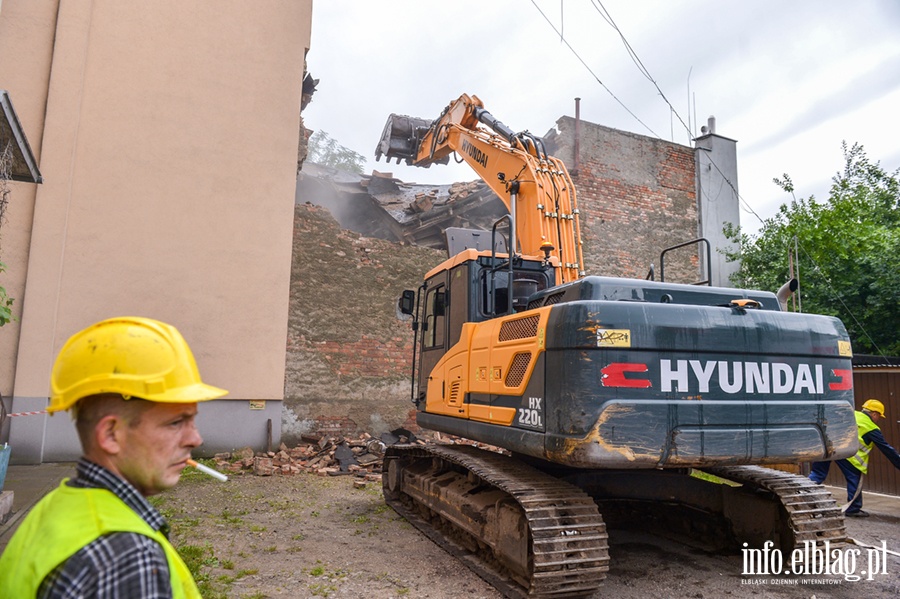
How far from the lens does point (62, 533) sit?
1.07m

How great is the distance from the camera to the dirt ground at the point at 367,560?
14.5 feet

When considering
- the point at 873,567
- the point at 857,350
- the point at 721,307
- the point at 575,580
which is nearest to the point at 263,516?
the point at 575,580

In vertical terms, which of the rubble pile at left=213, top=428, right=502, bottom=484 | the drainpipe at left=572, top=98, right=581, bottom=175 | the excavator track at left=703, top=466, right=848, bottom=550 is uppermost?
the drainpipe at left=572, top=98, right=581, bottom=175

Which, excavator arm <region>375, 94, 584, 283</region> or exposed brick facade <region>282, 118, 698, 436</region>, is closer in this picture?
excavator arm <region>375, 94, 584, 283</region>

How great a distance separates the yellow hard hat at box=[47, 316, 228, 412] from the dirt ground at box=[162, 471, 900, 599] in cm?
352

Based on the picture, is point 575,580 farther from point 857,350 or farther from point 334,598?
point 857,350

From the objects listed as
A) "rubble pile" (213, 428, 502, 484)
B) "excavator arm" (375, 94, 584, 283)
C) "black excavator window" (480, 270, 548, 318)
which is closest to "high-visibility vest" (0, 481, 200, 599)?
"excavator arm" (375, 94, 584, 283)

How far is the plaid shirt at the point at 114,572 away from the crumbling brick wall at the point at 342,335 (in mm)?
9711

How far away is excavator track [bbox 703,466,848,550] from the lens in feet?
14.9

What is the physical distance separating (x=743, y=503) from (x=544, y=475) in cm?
192

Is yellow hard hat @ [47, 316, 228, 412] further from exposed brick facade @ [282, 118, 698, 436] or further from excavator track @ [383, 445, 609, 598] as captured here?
exposed brick facade @ [282, 118, 698, 436]

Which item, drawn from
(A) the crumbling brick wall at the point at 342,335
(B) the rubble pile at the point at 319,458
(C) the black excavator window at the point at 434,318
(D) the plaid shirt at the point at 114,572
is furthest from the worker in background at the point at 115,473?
(A) the crumbling brick wall at the point at 342,335

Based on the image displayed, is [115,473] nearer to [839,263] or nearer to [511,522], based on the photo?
[511,522]

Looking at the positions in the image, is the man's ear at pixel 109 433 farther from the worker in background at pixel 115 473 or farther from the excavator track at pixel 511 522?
the excavator track at pixel 511 522
